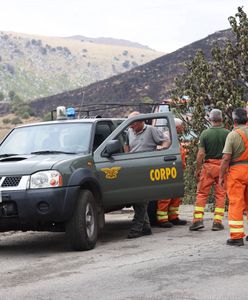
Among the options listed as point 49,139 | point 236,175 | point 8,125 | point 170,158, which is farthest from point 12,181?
point 8,125

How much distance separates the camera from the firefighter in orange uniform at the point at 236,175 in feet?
28.1

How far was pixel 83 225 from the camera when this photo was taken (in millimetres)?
8500

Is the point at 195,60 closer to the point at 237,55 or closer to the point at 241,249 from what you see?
the point at 237,55

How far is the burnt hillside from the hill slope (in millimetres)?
76364

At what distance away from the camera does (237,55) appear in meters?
15.7

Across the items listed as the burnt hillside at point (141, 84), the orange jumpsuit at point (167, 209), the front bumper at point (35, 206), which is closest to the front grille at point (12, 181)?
the front bumper at point (35, 206)

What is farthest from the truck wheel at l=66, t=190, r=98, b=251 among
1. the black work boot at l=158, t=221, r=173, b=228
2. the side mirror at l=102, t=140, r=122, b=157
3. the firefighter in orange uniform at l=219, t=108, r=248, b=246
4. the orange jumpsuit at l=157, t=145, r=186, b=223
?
the black work boot at l=158, t=221, r=173, b=228

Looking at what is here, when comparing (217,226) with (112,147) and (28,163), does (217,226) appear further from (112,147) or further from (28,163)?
(28,163)

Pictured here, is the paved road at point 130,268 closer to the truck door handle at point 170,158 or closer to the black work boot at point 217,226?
the black work boot at point 217,226

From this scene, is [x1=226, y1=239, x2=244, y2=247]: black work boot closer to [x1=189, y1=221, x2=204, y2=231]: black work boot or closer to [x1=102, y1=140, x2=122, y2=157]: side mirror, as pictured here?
[x1=189, y1=221, x2=204, y2=231]: black work boot

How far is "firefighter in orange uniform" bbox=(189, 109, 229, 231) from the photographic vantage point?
32.9 ft

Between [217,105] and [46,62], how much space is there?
528ft

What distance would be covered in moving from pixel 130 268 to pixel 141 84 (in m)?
59.1

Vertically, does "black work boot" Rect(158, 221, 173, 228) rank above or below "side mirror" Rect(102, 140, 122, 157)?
below
